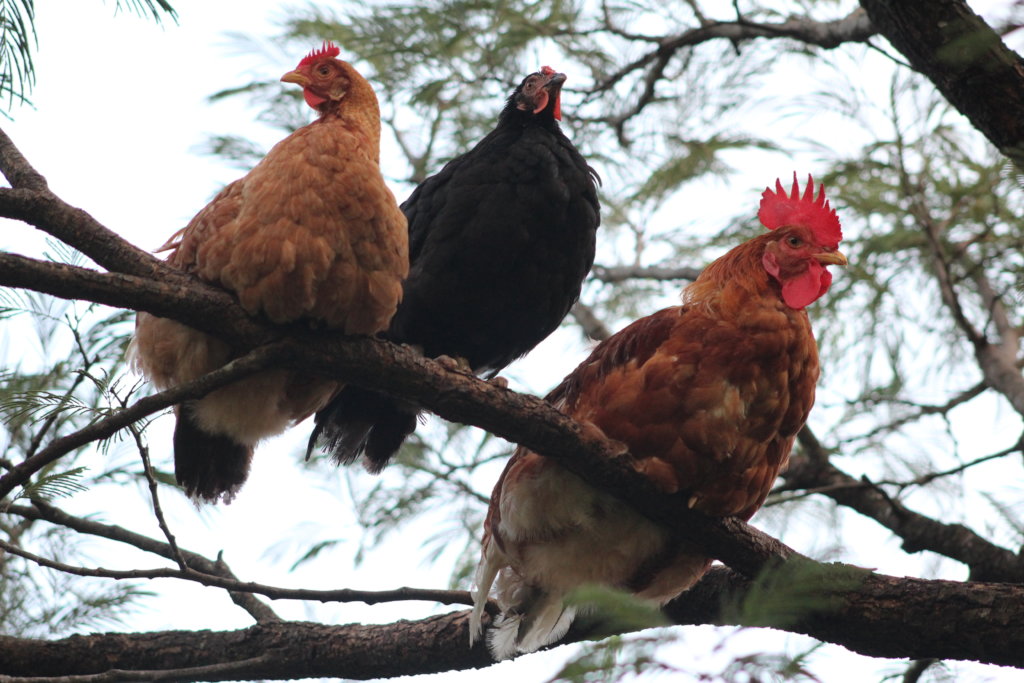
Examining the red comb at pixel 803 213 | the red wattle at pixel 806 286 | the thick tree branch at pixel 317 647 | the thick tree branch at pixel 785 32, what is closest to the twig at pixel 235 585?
the thick tree branch at pixel 317 647

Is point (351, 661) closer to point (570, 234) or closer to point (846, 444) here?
point (570, 234)

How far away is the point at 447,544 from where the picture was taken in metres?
4.88

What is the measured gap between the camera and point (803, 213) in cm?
323

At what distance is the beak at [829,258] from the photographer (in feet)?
10.0

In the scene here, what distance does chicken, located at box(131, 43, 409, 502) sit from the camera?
268 cm

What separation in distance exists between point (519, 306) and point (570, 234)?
1.04ft

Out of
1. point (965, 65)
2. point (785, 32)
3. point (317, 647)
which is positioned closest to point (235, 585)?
point (317, 647)

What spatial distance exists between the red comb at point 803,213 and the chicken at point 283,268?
3.75 ft

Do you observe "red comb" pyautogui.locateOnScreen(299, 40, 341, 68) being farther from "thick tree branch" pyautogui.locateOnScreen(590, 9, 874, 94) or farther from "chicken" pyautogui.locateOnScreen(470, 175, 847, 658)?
"thick tree branch" pyautogui.locateOnScreen(590, 9, 874, 94)

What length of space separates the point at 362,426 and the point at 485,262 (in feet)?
2.33

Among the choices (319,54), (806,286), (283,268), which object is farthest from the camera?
(319,54)

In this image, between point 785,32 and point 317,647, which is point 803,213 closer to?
point 785,32

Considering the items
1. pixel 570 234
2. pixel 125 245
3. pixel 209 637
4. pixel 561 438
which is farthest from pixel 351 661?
pixel 570 234

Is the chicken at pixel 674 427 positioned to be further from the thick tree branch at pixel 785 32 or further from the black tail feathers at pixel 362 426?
the thick tree branch at pixel 785 32
